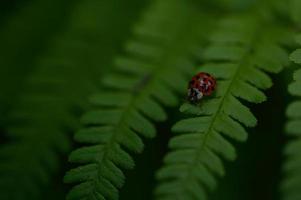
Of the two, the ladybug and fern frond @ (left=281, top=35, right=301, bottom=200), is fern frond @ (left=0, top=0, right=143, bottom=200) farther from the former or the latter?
fern frond @ (left=281, top=35, right=301, bottom=200)

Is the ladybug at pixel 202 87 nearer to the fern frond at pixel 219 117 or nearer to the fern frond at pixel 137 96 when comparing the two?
the fern frond at pixel 219 117

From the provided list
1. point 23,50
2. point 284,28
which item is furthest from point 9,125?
point 284,28

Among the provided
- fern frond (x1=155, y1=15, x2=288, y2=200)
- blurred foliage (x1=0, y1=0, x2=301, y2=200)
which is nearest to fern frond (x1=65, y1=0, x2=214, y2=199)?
blurred foliage (x1=0, y1=0, x2=301, y2=200)

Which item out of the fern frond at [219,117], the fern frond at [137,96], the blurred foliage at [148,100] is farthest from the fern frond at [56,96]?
the fern frond at [219,117]

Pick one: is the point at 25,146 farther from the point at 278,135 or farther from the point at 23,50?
the point at 278,135

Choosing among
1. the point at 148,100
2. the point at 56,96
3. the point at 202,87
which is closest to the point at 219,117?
the point at 202,87

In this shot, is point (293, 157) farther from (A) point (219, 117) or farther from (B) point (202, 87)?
(B) point (202, 87)
